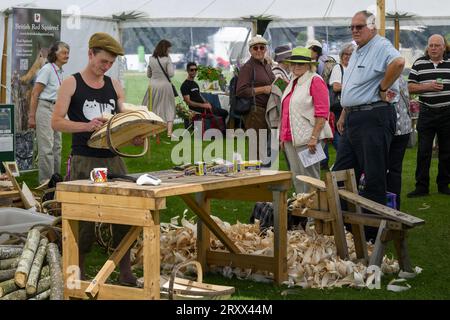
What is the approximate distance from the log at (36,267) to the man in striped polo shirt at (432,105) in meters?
5.51

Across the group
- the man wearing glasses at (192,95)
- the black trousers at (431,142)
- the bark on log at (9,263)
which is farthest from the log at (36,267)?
the man wearing glasses at (192,95)

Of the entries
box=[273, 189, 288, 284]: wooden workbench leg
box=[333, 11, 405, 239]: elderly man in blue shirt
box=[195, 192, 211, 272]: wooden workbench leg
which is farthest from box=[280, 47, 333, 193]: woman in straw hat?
box=[273, 189, 288, 284]: wooden workbench leg

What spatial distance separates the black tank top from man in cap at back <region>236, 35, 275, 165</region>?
4360 mm

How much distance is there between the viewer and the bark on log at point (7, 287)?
16.8ft

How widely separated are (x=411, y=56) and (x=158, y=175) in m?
16.6

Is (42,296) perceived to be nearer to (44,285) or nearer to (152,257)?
(44,285)

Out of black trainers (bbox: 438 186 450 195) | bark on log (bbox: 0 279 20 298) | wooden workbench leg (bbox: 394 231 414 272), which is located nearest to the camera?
bark on log (bbox: 0 279 20 298)

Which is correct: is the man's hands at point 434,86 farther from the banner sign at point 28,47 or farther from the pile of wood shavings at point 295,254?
the banner sign at point 28,47

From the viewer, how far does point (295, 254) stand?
638 cm

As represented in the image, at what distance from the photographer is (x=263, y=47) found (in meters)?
9.92

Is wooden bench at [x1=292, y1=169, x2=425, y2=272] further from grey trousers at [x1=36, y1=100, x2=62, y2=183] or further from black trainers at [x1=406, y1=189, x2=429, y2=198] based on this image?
grey trousers at [x1=36, y1=100, x2=62, y2=183]

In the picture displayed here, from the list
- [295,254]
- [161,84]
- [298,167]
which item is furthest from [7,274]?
[161,84]

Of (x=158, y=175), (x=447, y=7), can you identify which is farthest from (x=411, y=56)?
(x=158, y=175)

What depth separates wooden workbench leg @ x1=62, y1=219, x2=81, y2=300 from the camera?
16.4 ft
